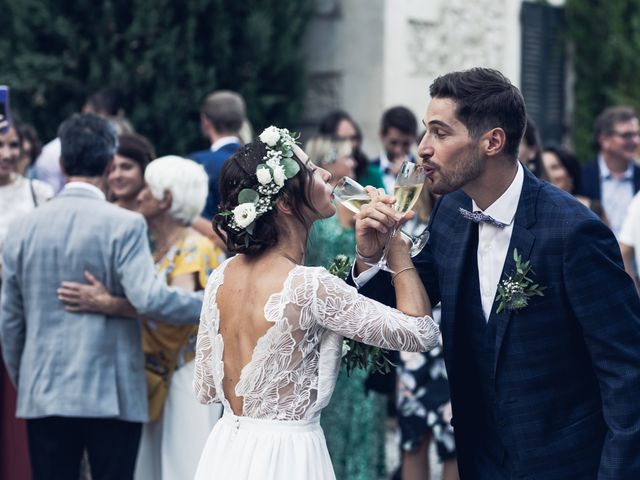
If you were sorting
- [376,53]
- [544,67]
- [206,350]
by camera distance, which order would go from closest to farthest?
1. [206,350]
2. [376,53]
3. [544,67]

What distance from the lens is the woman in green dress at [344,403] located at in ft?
23.3

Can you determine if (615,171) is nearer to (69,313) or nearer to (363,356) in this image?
(69,313)

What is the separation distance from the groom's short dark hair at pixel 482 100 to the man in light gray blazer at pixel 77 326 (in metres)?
2.14

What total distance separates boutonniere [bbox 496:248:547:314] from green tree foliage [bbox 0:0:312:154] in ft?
19.1

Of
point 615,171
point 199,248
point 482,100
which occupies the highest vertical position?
point 482,100

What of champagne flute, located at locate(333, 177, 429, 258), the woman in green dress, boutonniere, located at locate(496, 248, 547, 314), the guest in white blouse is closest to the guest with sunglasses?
the woman in green dress

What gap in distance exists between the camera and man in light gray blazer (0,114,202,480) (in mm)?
5227

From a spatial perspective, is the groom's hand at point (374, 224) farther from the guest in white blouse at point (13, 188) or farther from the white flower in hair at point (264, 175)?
the guest in white blouse at point (13, 188)

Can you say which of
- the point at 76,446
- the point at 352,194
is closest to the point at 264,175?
the point at 352,194

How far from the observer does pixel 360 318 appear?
3602 mm

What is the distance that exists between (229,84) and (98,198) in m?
4.14

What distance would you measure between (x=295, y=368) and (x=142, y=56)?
18.6ft

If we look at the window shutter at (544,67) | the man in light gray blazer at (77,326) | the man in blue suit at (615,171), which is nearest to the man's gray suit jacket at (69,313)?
the man in light gray blazer at (77,326)

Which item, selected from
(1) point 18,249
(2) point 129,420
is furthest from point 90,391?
(1) point 18,249
